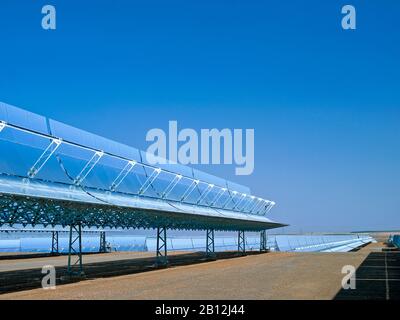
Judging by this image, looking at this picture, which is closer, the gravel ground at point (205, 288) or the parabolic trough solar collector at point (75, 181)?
the gravel ground at point (205, 288)

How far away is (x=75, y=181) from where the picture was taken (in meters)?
Result: 27.0

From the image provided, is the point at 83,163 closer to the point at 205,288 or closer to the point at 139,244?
the point at 205,288

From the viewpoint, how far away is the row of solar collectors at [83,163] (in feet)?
76.5

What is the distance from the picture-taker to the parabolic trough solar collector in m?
21.9

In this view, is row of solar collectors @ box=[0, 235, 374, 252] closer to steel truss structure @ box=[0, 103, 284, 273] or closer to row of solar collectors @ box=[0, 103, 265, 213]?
row of solar collectors @ box=[0, 103, 265, 213]

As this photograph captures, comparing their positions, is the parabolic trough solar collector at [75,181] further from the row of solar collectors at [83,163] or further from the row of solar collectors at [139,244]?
the row of solar collectors at [139,244]

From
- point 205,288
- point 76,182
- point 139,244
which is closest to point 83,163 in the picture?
point 76,182

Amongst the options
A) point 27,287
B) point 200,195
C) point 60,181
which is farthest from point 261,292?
point 200,195

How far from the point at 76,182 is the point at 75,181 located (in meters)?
0.12

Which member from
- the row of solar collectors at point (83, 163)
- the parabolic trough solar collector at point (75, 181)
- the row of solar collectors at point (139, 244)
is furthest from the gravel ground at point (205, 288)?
the row of solar collectors at point (139, 244)

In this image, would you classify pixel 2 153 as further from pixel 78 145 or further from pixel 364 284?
pixel 364 284

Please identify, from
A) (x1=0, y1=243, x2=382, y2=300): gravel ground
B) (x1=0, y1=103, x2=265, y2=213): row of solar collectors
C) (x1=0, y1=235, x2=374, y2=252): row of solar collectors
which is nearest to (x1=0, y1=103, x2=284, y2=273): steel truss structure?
(x1=0, y1=103, x2=265, y2=213): row of solar collectors
